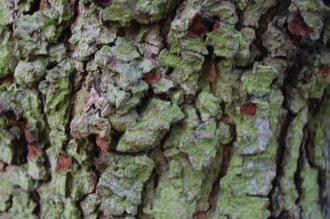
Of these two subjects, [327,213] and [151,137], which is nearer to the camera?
[151,137]

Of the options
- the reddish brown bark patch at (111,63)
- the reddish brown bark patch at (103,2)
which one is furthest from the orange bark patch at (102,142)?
the reddish brown bark patch at (103,2)

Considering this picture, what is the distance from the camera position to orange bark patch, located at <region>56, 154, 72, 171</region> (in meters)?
0.98

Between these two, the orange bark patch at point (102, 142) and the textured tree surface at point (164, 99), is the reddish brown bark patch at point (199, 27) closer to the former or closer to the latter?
the textured tree surface at point (164, 99)

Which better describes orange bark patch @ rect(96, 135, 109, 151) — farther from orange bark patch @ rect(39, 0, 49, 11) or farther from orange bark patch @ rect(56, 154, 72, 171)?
orange bark patch @ rect(39, 0, 49, 11)

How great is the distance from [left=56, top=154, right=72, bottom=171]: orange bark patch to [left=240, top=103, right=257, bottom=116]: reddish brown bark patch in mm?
320

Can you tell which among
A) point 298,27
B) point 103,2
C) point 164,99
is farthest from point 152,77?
point 298,27

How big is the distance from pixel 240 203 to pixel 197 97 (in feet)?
0.67

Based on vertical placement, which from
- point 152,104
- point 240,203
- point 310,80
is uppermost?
point 310,80

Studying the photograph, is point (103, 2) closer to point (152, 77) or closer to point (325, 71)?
point (152, 77)

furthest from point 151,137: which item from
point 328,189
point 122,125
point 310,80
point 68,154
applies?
point 328,189

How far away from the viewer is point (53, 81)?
95cm

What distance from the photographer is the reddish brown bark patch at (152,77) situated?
92 cm

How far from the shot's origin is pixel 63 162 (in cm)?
98

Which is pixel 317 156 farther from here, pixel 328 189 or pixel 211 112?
pixel 211 112
